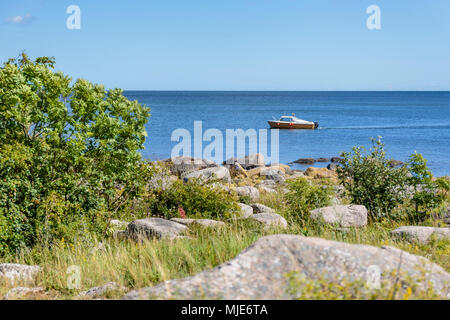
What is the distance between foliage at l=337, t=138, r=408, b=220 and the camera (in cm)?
1053

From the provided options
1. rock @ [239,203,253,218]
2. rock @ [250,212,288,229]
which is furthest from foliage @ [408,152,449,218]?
rock @ [239,203,253,218]

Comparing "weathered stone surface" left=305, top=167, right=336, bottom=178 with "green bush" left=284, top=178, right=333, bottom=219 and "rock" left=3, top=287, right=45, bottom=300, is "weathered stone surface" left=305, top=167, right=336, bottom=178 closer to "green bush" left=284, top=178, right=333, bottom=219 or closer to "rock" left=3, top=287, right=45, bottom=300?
"green bush" left=284, top=178, right=333, bottom=219

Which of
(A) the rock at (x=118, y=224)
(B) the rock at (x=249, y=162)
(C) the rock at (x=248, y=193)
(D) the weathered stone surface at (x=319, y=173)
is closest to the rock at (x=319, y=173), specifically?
(D) the weathered stone surface at (x=319, y=173)

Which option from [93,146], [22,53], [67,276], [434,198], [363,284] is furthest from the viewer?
[434,198]

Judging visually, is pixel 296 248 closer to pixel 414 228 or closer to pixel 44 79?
pixel 414 228

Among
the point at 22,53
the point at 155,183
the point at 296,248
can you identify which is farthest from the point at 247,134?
the point at 296,248

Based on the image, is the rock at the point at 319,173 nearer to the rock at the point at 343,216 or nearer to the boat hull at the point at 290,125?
the rock at the point at 343,216

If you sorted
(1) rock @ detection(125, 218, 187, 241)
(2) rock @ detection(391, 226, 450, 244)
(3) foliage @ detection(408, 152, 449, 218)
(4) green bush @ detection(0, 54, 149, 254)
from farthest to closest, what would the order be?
(3) foliage @ detection(408, 152, 449, 218) < (1) rock @ detection(125, 218, 187, 241) < (4) green bush @ detection(0, 54, 149, 254) < (2) rock @ detection(391, 226, 450, 244)

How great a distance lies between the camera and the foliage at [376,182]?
10.5 m

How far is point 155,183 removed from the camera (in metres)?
13.4

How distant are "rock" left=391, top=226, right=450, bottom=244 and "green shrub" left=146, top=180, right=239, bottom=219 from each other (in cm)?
430

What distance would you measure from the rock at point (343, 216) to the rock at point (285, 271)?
4.42 meters

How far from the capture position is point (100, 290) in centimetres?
561

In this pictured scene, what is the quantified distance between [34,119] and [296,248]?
226 inches
